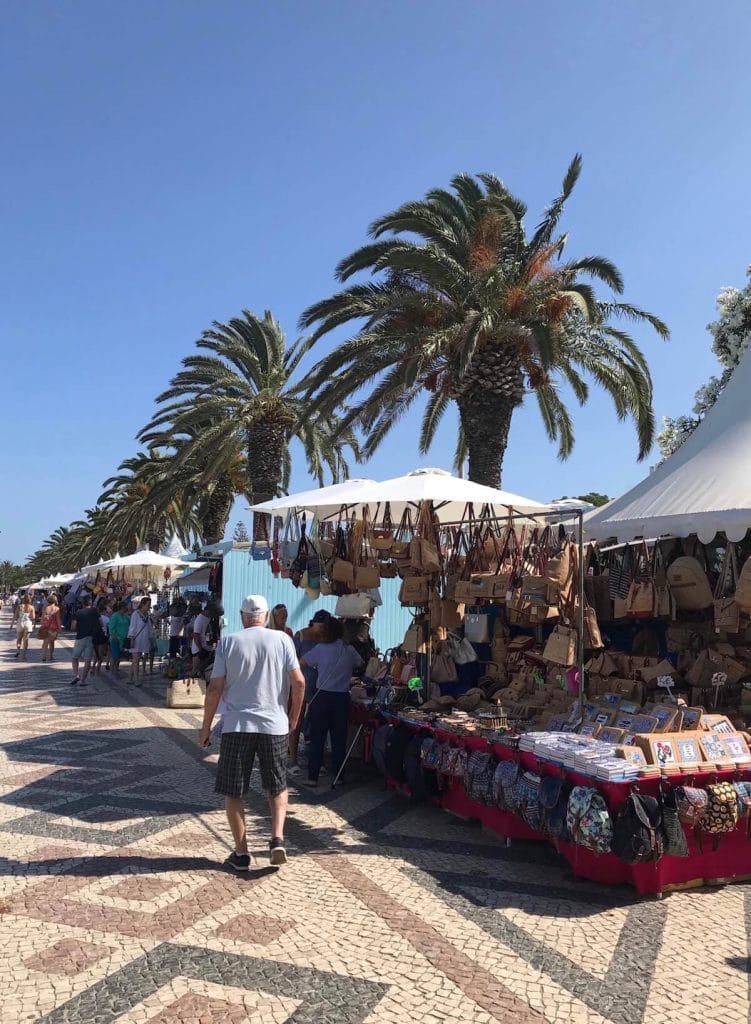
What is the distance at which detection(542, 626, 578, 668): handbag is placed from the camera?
611 centimetres

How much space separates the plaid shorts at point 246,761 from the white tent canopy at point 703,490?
10.5ft

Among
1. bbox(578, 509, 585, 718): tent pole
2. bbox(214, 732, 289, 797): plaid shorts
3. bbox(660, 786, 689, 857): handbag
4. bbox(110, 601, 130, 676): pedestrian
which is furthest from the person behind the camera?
bbox(110, 601, 130, 676): pedestrian

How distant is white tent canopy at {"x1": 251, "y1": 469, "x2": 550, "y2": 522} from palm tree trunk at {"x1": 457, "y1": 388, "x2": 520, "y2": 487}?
15.0ft

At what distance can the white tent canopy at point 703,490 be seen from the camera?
18.1 feet

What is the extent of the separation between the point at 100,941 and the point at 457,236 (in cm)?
1132

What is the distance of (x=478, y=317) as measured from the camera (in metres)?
11.3

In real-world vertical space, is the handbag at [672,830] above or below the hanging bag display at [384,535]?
below

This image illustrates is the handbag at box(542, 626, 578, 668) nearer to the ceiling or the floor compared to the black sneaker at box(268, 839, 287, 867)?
nearer to the ceiling

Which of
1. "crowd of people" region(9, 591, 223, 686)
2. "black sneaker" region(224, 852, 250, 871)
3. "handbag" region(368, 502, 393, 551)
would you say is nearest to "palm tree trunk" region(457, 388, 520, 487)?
"handbag" region(368, 502, 393, 551)

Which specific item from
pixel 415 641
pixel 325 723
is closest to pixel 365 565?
pixel 415 641

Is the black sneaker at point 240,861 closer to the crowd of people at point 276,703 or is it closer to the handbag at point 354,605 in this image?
the crowd of people at point 276,703

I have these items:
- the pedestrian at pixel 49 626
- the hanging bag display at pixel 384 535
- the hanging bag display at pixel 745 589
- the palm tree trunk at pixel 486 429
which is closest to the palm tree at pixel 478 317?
the palm tree trunk at pixel 486 429

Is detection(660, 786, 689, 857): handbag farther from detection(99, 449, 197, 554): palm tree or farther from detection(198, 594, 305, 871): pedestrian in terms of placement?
detection(99, 449, 197, 554): palm tree

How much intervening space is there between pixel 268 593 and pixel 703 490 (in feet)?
36.9
